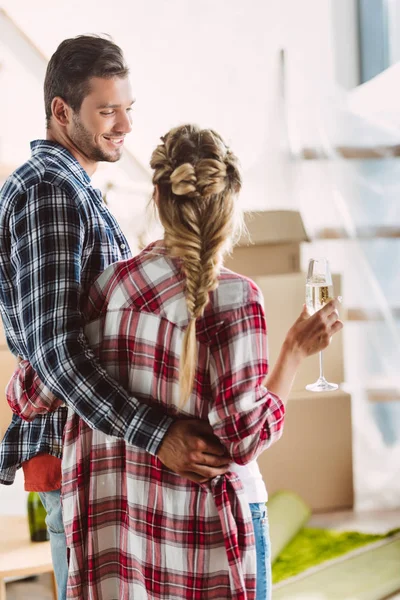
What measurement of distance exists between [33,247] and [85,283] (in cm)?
13

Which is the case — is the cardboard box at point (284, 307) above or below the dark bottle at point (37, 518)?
above

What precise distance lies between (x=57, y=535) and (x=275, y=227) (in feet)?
5.57

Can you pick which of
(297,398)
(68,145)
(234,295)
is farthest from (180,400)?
(297,398)

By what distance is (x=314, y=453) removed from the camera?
9.53 ft

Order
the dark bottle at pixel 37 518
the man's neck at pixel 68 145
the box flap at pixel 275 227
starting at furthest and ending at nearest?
the box flap at pixel 275 227 < the dark bottle at pixel 37 518 < the man's neck at pixel 68 145

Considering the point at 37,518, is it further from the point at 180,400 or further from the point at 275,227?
the point at 275,227

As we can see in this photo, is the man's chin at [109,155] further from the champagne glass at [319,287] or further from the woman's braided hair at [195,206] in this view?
the champagne glass at [319,287]

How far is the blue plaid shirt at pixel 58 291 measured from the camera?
1.18 m

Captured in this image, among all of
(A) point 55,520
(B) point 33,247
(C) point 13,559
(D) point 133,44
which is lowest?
(C) point 13,559

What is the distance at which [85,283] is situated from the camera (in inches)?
51.6

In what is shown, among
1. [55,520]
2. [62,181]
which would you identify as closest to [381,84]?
[62,181]

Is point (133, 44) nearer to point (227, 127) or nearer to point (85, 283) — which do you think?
point (227, 127)

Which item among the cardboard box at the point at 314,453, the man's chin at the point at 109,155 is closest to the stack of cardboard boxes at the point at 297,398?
the cardboard box at the point at 314,453

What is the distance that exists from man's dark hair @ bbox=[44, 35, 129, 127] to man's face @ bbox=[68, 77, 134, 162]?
12 mm
